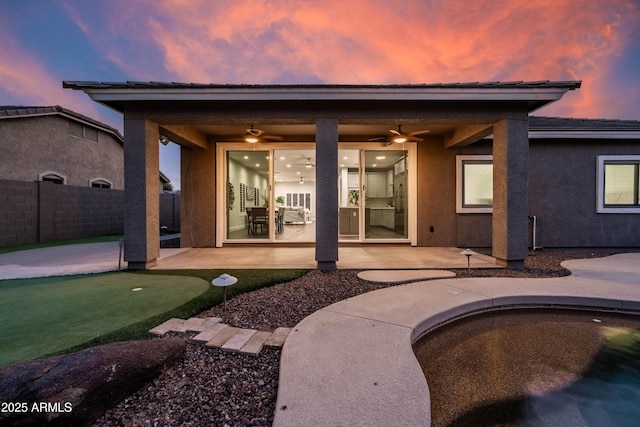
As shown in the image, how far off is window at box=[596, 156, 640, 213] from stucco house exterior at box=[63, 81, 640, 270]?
0.03 meters

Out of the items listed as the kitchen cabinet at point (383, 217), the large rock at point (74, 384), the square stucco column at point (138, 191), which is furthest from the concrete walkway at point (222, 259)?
the large rock at point (74, 384)

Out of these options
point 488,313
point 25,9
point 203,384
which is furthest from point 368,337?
point 25,9

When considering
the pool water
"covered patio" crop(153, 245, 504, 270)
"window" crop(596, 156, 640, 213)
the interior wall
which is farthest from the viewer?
the interior wall

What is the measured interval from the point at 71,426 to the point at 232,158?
654cm

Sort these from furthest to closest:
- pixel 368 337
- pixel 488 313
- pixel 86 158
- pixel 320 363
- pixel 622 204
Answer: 1. pixel 86 158
2. pixel 622 204
3. pixel 488 313
4. pixel 368 337
5. pixel 320 363

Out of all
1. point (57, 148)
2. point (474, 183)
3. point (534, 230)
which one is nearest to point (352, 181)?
point (474, 183)

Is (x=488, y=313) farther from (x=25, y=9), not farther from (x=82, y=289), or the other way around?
(x=25, y=9)

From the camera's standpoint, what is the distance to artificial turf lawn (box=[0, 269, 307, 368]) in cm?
201

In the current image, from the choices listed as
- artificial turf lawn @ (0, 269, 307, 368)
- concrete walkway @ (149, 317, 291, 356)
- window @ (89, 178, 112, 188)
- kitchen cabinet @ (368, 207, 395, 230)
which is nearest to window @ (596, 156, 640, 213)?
kitchen cabinet @ (368, 207, 395, 230)

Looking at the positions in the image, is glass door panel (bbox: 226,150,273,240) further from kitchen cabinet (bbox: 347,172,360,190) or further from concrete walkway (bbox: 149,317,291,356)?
concrete walkway (bbox: 149,317,291,356)

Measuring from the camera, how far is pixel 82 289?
10.9 ft

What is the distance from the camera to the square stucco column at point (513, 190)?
4.26 meters

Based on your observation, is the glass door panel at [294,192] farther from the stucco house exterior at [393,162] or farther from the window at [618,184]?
the window at [618,184]

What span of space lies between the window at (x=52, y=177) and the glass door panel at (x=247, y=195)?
7.65 meters
